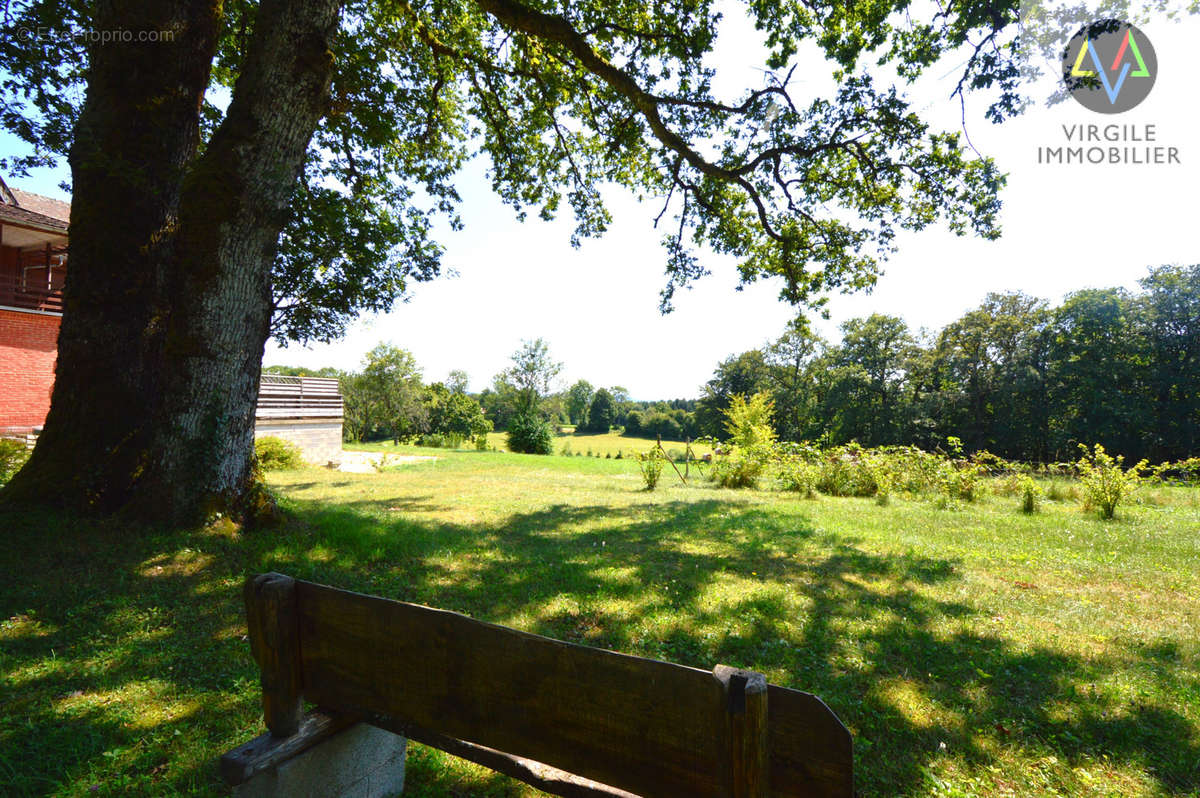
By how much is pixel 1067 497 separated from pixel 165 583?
16928mm

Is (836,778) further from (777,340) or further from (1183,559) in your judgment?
(777,340)

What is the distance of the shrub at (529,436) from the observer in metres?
27.6

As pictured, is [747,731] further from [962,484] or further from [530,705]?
[962,484]

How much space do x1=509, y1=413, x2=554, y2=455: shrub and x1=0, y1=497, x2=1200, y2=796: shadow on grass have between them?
21248mm

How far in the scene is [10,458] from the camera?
23.0 ft

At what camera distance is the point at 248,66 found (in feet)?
16.5

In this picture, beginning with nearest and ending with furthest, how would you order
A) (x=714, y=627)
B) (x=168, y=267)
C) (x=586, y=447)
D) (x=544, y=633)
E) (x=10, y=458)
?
1. (x=544, y=633)
2. (x=714, y=627)
3. (x=168, y=267)
4. (x=10, y=458)
5. (x=586, y=447)

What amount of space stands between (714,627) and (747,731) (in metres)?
3.15

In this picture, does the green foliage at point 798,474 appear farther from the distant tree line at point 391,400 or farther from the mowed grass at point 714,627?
the distant tree line at point 391,400

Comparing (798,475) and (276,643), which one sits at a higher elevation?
(276,643)

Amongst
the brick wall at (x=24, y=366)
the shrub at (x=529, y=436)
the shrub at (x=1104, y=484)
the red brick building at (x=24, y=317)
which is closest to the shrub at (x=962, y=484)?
the shrub at (x=1104, y=484)

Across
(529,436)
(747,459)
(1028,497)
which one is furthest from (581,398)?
(1028,497)

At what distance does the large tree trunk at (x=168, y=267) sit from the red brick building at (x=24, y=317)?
1350cm

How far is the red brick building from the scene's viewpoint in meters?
13.9
